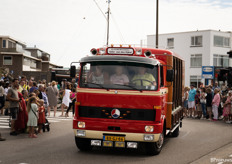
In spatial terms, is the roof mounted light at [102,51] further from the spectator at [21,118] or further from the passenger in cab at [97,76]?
the spectator at [21,118]

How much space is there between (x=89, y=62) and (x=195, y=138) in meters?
5.67

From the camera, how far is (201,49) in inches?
2234

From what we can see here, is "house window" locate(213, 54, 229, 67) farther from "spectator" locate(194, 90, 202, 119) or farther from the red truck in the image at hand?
the red truck

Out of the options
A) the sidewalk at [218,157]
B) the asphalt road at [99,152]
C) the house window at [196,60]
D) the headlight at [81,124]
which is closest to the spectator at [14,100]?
the asphalt road at [99,152]

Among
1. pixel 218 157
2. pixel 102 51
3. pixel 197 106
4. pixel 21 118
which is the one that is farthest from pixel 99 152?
pixel 197 106

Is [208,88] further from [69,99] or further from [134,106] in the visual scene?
[134,106]

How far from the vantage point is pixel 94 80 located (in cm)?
977

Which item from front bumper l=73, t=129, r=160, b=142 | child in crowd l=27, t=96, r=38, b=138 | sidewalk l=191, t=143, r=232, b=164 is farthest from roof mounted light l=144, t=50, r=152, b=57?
child in crowd l=27, t=96, r=38, b=138

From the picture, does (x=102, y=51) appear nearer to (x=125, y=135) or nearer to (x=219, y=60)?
(x=125, y=135)

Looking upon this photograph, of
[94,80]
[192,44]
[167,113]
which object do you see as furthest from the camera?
[192,44]

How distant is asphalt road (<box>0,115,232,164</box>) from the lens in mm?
9086

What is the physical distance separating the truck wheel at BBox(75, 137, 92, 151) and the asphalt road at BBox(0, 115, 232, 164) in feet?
0.51

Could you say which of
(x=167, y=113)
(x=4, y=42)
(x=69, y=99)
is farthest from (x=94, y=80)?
(x=4, y=42)

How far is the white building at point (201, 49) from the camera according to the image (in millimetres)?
56125
